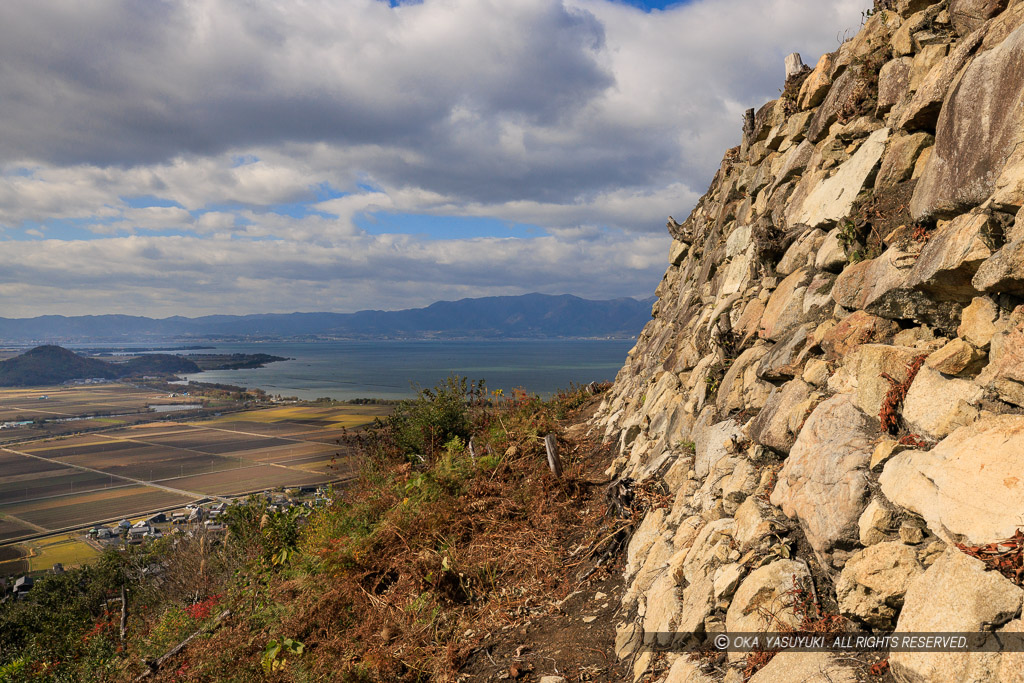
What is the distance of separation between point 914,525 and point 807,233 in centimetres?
478

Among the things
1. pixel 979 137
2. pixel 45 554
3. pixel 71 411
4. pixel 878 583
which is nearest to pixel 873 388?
pixel 878 583

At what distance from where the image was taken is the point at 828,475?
4434mm

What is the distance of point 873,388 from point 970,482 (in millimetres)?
1359

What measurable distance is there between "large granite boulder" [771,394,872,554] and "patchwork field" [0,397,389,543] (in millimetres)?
44993

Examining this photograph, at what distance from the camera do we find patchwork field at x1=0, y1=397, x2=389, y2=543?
229 ft

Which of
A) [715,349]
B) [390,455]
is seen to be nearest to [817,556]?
[715,349]

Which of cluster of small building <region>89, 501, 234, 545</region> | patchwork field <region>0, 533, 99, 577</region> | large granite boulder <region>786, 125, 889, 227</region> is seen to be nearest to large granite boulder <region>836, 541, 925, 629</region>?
large granite boulder <region>786, 125, 889, 227</region>

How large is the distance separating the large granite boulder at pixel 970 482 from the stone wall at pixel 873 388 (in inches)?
0.5

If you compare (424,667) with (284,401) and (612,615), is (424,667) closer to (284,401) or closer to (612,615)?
(612,615)

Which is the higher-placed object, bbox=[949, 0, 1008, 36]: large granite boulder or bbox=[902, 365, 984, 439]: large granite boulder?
bbox=[949, 0, 1008, 36]: large granite boulder

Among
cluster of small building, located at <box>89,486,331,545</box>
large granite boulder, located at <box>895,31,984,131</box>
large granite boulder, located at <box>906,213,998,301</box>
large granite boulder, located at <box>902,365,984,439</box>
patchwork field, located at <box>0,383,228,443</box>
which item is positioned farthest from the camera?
patchwork field, located at <box>0,383,228,443</box>

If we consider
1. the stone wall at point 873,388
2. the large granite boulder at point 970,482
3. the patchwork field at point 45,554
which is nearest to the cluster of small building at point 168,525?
the patchwork field at point 45,554

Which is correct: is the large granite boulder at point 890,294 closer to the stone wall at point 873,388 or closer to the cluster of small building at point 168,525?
the stone wall at point 873,388

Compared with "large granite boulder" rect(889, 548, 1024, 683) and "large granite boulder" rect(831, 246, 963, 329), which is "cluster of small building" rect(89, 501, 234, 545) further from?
"large granite boulder" rect(889, 548, 1024, 683)
